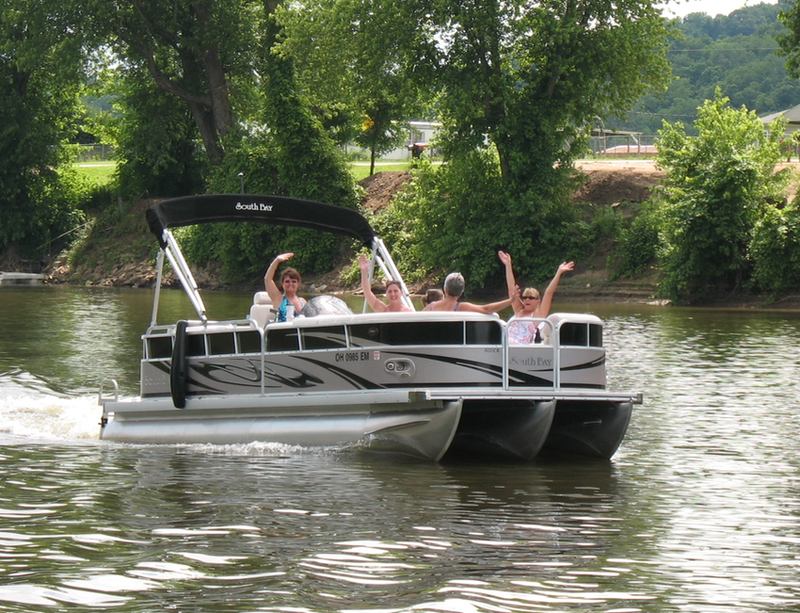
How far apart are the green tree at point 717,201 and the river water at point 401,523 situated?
2260 centimetres

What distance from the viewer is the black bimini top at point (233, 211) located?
18.0 meters

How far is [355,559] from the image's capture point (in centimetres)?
1122

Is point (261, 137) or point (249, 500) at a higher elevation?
point (261, 137)

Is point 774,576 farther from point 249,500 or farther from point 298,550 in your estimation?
point 249,500

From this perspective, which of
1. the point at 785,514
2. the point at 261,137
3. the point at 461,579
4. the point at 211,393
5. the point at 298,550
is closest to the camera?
the point at 461,579

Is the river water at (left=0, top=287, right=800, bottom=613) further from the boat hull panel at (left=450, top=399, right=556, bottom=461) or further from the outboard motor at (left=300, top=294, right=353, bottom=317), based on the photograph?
the outboard motor at (left=300, top=294, right=353, bottom=317)

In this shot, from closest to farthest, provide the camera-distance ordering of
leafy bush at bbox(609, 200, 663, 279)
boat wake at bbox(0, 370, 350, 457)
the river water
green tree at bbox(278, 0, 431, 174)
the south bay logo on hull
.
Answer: the river water → boat wake at bbox(0, 370, 350, 457) → the south bay logo on hull → green tree at bbox(278, 0, 431, 174) → leafy bush at bbox(609, 200, 663, 279)

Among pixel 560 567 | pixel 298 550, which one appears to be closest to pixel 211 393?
pixel 298 550

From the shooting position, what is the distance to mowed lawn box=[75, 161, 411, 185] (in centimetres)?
7388

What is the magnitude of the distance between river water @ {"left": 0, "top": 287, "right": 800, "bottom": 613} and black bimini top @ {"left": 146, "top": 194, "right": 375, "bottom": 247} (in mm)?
2733

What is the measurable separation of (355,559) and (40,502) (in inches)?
146

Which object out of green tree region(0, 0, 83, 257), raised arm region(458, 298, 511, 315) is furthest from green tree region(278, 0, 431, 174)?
raised arm region(458, 298, 511, 315)

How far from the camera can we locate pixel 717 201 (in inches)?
1726

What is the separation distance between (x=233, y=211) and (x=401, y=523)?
21.5 feet
